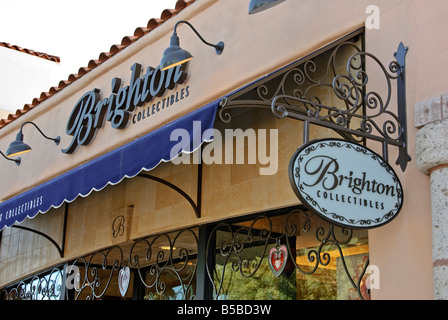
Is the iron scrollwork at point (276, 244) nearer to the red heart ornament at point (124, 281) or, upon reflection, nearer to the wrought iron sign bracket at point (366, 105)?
the wrought iron sign bracket at point (366, 105)

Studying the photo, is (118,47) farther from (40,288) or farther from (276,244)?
(40,288)

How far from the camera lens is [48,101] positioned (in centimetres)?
1015

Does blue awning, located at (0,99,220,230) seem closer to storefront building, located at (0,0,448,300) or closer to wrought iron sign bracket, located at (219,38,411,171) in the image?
storefront building, located at (0,0,448,300)

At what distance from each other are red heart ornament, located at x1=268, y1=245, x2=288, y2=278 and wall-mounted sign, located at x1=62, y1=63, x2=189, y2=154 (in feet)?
6.74

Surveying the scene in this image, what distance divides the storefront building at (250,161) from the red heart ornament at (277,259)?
19mm

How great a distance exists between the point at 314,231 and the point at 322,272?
1.29 feet

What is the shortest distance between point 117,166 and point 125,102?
1.65 meters

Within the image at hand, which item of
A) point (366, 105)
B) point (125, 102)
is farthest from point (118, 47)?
point (366, 105)

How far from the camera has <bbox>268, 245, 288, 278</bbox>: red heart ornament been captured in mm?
6402

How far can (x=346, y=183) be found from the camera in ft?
14.4

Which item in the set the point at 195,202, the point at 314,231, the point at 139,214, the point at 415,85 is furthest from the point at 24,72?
the point at 415,85

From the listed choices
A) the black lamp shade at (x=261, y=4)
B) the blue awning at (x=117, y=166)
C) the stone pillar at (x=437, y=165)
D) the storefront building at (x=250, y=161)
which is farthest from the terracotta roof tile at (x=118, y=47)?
the stone pillar at (x=437, y=165)

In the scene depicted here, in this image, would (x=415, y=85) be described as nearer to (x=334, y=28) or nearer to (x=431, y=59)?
(x=431, y=59)

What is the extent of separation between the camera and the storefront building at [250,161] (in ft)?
15.1
